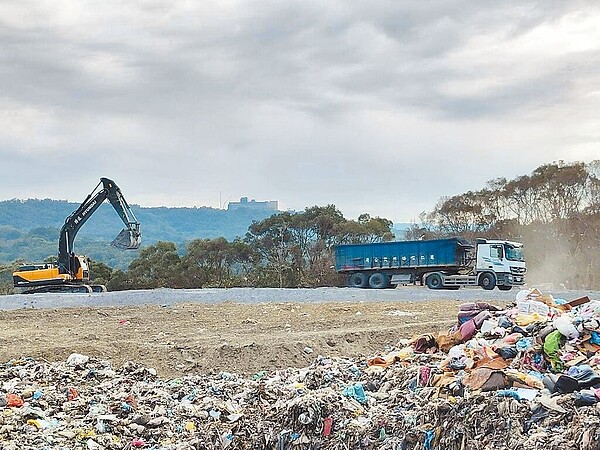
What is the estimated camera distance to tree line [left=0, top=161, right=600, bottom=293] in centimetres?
2953

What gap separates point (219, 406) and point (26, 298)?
39.3 ft

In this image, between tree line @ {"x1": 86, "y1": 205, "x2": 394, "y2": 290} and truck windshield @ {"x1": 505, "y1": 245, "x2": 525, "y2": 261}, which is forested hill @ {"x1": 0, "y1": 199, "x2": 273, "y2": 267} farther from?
truck windshield @ {"x1": 505, "y1": 245, "x2": 525, "y2": 261}

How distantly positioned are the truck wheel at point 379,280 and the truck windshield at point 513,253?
4.37m

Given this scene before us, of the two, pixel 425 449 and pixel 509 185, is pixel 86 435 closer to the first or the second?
pixel 425 449

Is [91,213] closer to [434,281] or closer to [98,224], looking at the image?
[434,281]

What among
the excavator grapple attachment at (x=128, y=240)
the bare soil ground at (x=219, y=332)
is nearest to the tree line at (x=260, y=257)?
the excavator grapple attachment at (x=128, y=240)

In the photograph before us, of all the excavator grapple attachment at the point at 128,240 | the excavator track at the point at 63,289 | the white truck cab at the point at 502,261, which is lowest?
the excavator track at the point at 63,289

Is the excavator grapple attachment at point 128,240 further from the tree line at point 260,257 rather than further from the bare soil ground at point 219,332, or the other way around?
the tree line at point 260,257

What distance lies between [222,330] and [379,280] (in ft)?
42.9

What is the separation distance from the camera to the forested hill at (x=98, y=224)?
56.8 m

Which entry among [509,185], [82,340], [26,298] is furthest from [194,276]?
[82,340]

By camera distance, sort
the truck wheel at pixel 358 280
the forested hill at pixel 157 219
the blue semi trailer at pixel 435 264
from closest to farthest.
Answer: the blue semi trailer at pixel 435 264
the truck wheel at pixel 358 280
the forested hill at pixel 157 219

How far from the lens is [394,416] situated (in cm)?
556

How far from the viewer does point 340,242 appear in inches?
1250
